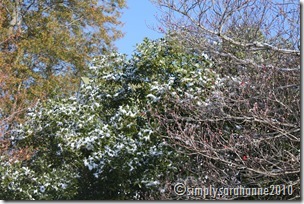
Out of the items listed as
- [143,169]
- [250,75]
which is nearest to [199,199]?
[143,169]

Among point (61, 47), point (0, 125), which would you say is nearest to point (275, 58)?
point (0, 125)

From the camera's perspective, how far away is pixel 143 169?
4.54 m

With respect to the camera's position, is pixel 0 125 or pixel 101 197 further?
pixel 0 125

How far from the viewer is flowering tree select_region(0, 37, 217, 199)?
4492mm

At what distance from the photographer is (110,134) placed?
4578 mm

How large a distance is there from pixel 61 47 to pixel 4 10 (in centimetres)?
102

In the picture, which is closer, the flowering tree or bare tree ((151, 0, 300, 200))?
bare tree ((151, 0, 300, 200))

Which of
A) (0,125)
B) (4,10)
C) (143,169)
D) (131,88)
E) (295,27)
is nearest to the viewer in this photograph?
(295,27)

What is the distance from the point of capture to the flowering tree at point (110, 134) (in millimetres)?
4492

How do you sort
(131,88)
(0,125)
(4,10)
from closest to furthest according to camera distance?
(131,88)
(0,125)
(4,10)

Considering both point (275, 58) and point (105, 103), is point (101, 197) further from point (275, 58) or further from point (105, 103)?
point (275, 58)

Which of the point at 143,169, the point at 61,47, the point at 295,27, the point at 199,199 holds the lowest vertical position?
the point at 199,199

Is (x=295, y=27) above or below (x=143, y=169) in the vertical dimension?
above

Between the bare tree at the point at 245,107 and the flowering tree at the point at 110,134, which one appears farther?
the flowering tree at the point at 110,134
